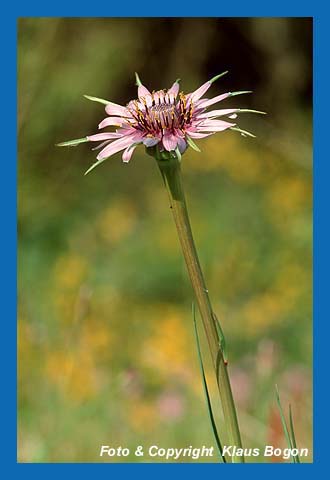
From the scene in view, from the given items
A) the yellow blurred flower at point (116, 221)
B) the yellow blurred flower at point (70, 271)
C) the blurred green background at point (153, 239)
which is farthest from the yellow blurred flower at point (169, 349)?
the yellow blurred flower at point (116, 221)

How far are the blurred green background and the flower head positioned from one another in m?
1.01

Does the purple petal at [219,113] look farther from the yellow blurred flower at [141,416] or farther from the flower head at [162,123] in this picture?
the yellow blurred flower at [141,416]

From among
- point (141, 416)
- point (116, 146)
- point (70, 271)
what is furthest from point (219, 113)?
point (70, 271)

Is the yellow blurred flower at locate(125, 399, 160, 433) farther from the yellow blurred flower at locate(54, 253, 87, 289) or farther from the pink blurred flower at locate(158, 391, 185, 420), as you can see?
the yellow blurred flower at locate(54, 253, 87, 289)

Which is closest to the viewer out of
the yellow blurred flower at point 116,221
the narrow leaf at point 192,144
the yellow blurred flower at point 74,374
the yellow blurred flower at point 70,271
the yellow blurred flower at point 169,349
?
the narrow leaf at point 192,144

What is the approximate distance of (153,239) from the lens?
310 cm

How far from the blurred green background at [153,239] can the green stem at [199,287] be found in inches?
37.7

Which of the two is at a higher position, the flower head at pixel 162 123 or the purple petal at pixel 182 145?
the flower head at pixel 162 123

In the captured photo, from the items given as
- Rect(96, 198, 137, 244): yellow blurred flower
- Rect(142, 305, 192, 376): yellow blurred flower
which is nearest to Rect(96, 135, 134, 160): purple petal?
Rect(142, 305, 192, 376): yellow blurred flower

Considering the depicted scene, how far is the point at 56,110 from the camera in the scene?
10.3 ft

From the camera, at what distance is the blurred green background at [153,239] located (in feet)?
7.02

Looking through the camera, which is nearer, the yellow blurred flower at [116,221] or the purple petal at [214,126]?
the purple petal at [214,126]

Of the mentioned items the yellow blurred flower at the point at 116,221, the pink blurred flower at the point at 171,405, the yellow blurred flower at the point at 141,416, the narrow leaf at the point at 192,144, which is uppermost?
the yellow blurred flower at the point at 116,221

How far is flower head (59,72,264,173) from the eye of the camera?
0.96 m
